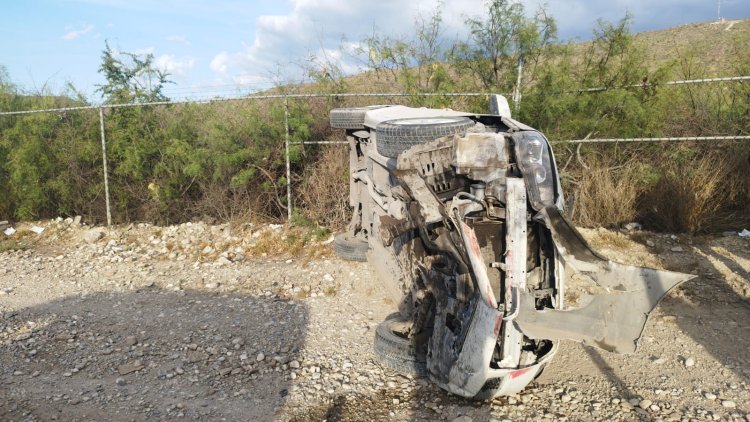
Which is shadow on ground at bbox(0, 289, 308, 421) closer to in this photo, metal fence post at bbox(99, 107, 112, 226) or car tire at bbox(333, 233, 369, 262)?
car tire at bbox(333, 233, 369, 262)

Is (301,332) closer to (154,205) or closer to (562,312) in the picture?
(562,312)

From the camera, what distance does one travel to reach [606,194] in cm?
714

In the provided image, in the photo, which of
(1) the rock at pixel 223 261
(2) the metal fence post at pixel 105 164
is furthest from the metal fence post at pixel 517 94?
(2) the metal fence post at pixel 105 164

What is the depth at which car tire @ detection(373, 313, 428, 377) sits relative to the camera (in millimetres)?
3932

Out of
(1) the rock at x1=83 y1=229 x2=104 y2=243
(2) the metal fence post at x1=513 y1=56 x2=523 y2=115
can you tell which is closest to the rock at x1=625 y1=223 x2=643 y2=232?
(2) the metal fence post at x1=513 y1=56 x2=523 y2=115

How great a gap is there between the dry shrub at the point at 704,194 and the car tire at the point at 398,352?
15.1 ft

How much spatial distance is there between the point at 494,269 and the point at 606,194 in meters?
4.54

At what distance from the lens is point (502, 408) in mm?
3516

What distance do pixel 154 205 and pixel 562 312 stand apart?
24.7ft

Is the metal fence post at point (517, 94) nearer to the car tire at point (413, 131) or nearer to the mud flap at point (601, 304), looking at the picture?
the car tire at point (413, 131)

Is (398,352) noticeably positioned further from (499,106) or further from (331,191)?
(331,191)

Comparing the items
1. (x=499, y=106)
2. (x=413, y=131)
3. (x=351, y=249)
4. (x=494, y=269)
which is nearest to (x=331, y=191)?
(x=351, y=249)

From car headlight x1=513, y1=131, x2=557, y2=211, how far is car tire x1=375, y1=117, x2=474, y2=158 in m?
0.59

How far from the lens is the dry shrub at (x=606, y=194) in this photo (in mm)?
7117
